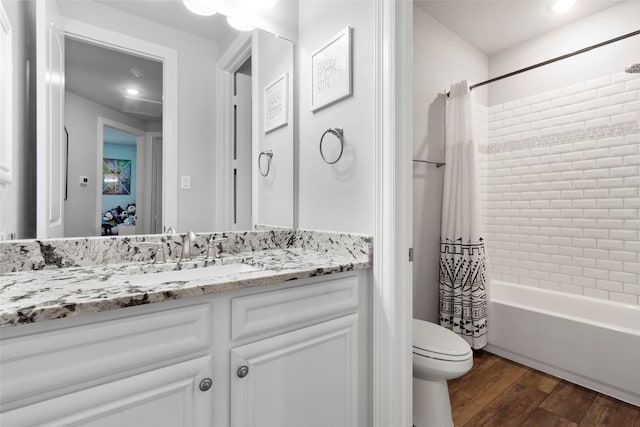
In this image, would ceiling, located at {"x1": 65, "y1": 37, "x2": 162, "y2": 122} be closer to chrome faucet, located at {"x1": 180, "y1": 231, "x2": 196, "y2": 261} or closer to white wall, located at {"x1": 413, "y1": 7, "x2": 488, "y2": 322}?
chrome faucet, located at {"x1": 180, "y1": 231, "x2": 196, "y2": 261}

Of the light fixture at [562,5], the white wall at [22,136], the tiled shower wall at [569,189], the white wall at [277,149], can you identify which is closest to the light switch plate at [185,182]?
the white wall at [277,149]

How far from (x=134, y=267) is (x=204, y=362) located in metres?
0.51

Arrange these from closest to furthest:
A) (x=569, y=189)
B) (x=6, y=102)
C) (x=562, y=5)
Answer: (x=6, y=102)
(x=562, y=5)
(x=569, y=189)

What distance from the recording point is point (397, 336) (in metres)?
1.28

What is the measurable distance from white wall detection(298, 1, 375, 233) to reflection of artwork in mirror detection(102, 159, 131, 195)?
820 millimetres

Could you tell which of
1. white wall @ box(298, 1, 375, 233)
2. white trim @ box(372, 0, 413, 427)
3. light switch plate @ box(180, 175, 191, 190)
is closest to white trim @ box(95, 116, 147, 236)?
light switch plate @ box(180, 175, 191, 190)

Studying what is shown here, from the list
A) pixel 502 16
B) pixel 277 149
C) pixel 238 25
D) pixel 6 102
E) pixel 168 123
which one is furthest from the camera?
pixel 502 16

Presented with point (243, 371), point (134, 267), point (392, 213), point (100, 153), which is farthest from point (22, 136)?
point (392, 213)

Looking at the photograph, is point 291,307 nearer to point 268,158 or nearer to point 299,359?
point 299,359

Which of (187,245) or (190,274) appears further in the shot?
(187,245)

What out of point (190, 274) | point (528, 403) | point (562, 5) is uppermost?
point (562, 5)

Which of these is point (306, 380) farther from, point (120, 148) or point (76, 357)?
point (120, 148)

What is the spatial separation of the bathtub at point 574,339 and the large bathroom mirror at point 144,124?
5.91 ft

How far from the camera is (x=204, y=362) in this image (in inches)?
35.4
